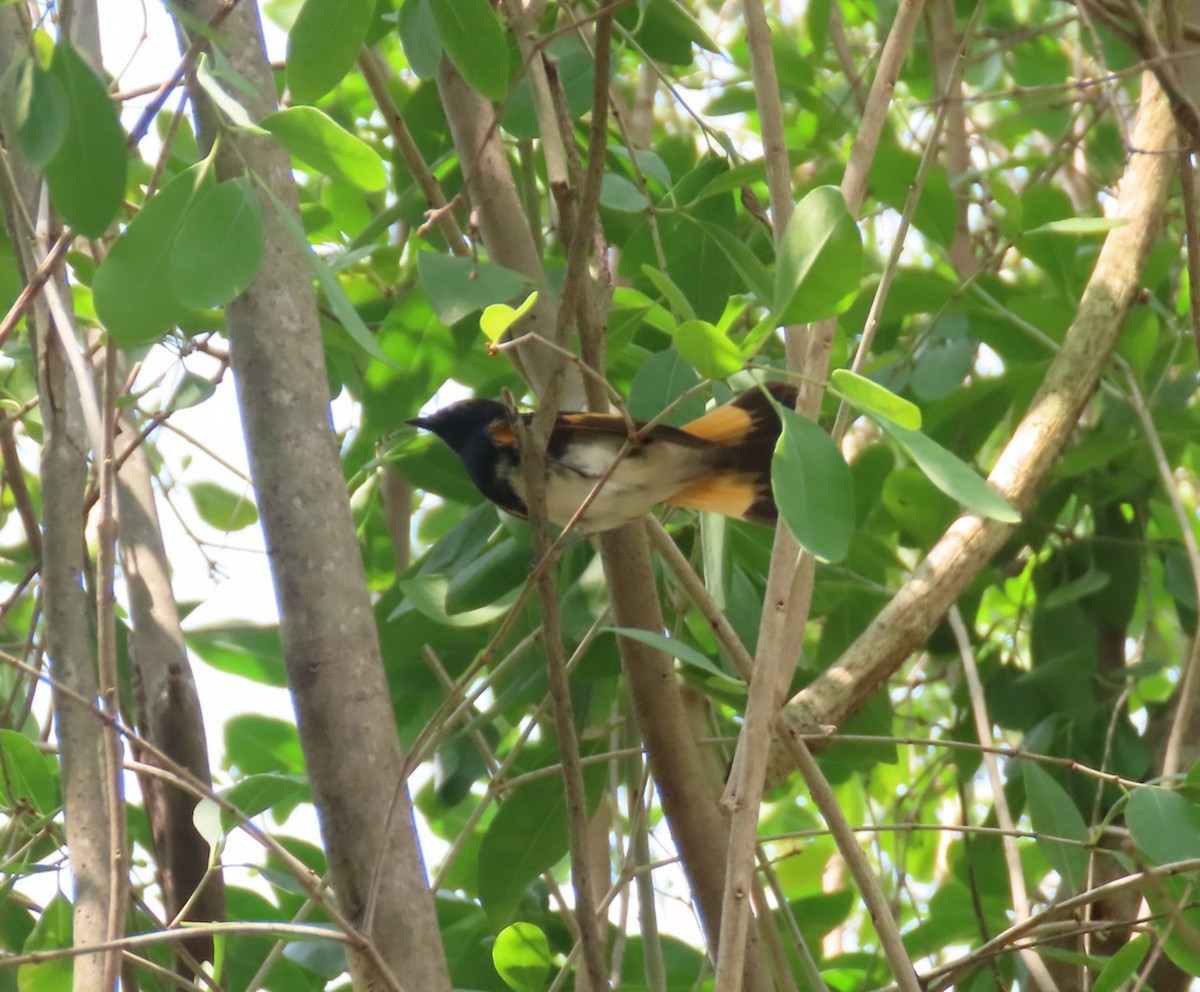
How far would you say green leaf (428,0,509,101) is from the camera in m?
1.51

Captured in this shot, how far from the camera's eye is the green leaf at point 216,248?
121cm

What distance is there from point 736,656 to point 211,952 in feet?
3.46

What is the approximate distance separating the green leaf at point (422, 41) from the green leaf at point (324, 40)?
0.30 metres

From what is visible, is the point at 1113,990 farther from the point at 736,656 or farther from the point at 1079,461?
the point at 1079,461

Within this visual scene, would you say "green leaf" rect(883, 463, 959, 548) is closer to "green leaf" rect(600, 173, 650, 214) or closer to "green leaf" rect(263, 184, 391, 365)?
"green leaf" rect(600, 173, 650, 214)

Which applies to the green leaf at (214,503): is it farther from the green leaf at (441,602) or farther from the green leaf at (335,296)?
the green leaf at (335,296)

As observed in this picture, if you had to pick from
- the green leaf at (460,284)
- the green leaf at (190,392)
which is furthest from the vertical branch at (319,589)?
the green leaf at (460,284)

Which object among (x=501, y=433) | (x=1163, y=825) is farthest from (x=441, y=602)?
(x=1163, y=825)

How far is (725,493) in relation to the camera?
227 cm

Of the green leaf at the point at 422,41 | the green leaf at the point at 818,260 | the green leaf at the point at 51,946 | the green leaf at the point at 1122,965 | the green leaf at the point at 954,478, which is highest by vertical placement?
the green leaf at the point at 422,41

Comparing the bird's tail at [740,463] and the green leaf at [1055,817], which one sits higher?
the bird's tail at [740,463]

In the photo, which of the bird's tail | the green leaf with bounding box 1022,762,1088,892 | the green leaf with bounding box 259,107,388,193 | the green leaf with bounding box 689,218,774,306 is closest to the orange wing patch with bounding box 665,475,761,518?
the bird's tail

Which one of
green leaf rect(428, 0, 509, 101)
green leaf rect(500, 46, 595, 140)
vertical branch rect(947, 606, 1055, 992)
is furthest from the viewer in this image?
green leaf rect(500, 46, 595, 140)

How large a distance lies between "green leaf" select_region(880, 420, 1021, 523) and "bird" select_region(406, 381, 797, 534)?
913 millimetres
